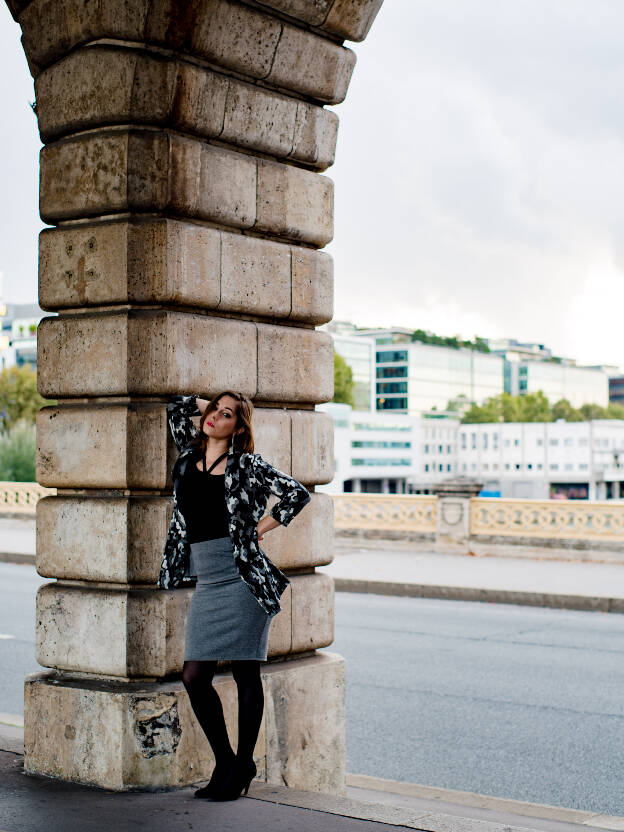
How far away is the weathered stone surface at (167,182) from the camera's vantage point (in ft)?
17.8

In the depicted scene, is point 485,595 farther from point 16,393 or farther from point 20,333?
point 20,333

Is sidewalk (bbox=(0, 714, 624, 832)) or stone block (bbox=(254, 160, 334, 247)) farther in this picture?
stone block (bbox=(254, 160, 334, 247))

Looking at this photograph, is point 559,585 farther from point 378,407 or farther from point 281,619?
point 378,407

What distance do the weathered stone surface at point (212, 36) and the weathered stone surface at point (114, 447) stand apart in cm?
178

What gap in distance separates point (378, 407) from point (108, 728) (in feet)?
523

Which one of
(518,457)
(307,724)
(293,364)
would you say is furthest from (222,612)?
(518,457)

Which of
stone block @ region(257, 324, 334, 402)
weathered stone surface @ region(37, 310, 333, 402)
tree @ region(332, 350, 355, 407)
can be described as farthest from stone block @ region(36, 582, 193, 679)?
tree @ region(332, 350, 355, 407)

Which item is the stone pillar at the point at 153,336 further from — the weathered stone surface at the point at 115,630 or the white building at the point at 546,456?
the white building at the point at 546,456

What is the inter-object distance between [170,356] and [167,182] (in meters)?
0.83

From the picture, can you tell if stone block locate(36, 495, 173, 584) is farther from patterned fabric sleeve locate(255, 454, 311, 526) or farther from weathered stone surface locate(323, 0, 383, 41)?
weathered stone surface locate(323, 0, 383, 41)

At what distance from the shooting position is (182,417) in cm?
529

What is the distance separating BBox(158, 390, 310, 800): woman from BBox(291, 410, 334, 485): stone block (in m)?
1.20

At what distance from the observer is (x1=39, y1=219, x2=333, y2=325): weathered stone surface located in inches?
212

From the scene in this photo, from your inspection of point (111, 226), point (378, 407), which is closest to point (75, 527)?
point (111, 226)
